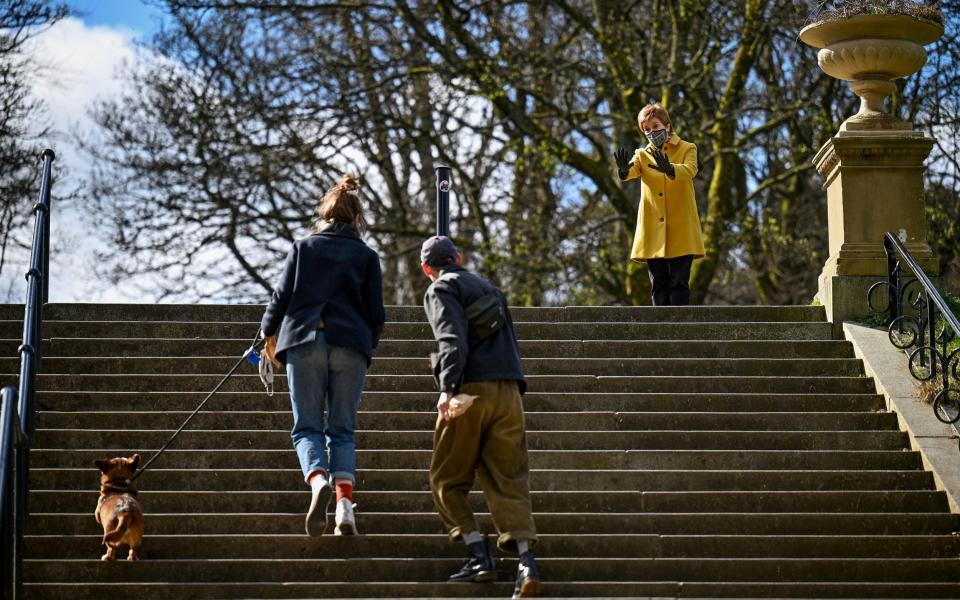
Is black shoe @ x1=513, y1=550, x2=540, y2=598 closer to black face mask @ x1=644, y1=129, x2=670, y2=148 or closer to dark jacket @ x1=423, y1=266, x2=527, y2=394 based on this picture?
dark jacket @ x1=423, y1=266, x2=527, y2=394

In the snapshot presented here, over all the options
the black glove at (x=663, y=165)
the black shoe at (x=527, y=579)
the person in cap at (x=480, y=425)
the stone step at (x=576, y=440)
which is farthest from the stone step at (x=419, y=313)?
the black shoe at (x=527, y=579)

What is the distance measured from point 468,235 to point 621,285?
11.5 feet

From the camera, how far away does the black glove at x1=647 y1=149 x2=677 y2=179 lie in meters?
11.9

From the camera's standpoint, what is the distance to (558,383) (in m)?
10.4

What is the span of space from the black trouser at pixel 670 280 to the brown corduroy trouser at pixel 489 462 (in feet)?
15.0

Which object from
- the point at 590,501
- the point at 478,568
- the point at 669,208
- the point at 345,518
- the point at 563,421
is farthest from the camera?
the point at 669,208

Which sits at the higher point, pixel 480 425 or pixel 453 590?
pixel 480 425

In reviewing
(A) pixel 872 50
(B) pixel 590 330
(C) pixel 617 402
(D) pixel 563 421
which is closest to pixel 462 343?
(D) pixel 563 421

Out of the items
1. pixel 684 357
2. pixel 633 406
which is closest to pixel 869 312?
pixel 684 357

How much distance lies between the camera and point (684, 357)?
10875 mm

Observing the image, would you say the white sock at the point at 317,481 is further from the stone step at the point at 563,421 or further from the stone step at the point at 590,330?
the stone step at the point at 590,330

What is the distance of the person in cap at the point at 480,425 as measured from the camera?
764 centimetres

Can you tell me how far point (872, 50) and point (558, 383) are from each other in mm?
3461

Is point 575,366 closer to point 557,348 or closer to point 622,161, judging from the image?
point 557,348
